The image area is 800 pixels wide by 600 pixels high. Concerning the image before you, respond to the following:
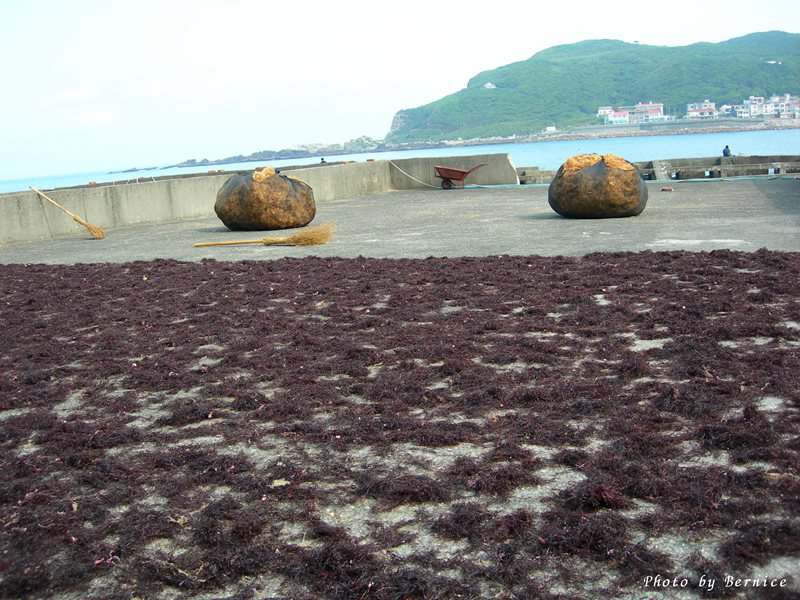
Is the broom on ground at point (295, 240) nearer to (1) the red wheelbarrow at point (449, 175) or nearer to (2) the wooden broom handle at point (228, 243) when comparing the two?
(2) the wooden broom handle at point (228, 243)

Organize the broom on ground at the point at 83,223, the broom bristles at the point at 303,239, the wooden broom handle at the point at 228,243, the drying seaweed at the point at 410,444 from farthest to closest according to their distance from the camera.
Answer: the broom on ground at the point at 83,223 → the wooden broom handle at the point at 228,243 → the broom bristles at the point at 303,239 → the drying seaweed at the point at 410,444

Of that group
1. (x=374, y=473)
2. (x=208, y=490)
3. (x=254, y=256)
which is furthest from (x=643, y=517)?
(x=254, y=256)

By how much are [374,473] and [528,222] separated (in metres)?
11.9

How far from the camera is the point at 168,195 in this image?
20625 millimetres

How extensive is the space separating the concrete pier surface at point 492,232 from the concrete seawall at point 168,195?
691 mm

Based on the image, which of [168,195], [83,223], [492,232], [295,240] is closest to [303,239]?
[295,240]

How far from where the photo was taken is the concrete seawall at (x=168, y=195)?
17.5 m

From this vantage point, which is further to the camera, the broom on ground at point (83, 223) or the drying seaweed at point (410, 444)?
the broom on ground at point (83, 223)

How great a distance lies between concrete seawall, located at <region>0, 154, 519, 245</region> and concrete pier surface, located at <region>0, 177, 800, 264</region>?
0.69 metres

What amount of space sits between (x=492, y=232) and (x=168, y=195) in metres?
9.23

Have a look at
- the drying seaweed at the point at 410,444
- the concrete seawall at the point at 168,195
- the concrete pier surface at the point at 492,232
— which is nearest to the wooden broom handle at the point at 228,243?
the concrete pier surface at the point at 492,232

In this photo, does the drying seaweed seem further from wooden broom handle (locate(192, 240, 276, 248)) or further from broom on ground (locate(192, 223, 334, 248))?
wooden broom handle (locate(192, 240, 276, 248))

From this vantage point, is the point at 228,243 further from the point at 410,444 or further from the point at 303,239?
the point at 410,444

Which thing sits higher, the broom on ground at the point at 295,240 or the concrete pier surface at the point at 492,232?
the broom on ground at the point at 295,240
